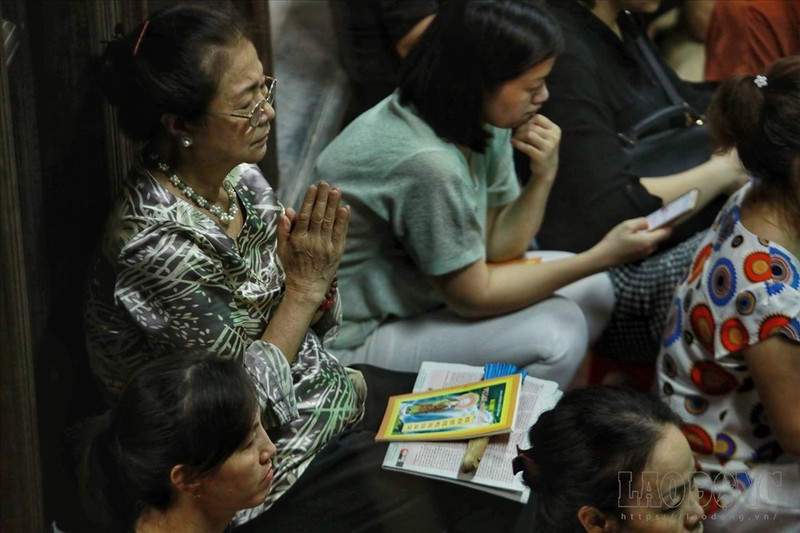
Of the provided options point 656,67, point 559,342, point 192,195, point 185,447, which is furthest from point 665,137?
point 185,447

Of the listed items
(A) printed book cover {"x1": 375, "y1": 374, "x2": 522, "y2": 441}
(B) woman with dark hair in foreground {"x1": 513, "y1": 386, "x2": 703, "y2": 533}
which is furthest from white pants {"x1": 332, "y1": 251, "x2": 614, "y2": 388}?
(B) woman with dark hair in foreground {"x1": 513, "y1": 386, "x2": 703, "y2": 533}

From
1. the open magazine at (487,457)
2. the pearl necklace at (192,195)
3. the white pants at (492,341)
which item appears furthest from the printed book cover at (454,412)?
the pearl necklace at (192,195)

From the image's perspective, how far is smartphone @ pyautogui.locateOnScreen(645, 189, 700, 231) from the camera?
2.52m

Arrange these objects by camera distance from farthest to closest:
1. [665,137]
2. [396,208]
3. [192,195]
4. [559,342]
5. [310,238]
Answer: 1. [665,137]
2. [559,342]
3. [396,208]
4. [310,238]
5. [192,195]

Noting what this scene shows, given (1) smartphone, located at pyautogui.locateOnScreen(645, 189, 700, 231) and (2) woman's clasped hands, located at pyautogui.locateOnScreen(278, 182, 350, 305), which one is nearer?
(2) woman's clasped hands, located at pyautogui.locateOnScreen(278, 182, 350, 305)

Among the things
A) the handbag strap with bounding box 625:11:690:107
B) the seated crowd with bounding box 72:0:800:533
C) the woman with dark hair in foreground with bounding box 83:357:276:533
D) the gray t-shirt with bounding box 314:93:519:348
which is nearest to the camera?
the woman with dark hair in foreground with bounding box 83:357:276:533

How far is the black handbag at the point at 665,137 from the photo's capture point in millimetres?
2488

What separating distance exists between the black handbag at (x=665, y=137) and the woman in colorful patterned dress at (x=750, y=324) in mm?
295

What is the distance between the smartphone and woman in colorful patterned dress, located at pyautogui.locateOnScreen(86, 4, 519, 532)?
0.84 m

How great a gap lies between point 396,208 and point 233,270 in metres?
0.48

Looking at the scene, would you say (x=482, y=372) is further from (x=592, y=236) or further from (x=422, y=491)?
(x=592, y=236)

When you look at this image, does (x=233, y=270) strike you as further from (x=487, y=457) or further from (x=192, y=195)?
(x=487, y=457)

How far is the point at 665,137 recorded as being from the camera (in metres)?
2.52

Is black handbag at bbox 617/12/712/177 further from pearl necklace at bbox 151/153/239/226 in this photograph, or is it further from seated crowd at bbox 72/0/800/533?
pearl necklace at bbox 151/153/239/226
